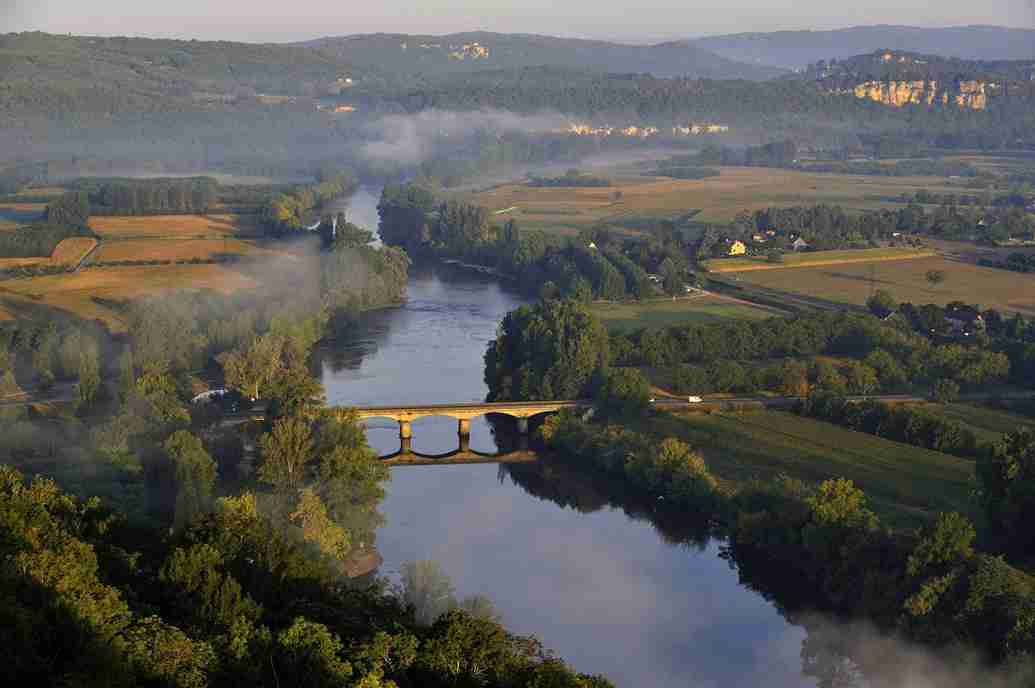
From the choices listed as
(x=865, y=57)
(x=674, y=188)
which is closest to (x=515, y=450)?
(x=674, y=188)

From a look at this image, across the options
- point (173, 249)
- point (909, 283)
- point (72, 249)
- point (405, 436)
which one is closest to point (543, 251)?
point (909, 283)

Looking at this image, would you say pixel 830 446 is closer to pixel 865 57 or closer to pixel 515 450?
pixel 515 450

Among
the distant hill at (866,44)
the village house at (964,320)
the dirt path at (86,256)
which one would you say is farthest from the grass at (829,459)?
the distant hill at (866,44)

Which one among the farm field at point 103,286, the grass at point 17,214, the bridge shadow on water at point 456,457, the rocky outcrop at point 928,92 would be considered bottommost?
the bridge shadow on water at point 456,457

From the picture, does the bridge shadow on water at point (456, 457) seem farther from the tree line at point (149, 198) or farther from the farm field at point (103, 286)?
the tree line at point (149, 198)

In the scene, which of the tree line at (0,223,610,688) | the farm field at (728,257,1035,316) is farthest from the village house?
the tree line at (0,223,610,688)

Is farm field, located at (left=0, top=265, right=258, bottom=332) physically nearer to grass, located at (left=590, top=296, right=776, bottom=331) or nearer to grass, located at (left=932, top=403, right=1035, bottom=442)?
grass, located at (left=590, top=296, right=776, bottom=331)
